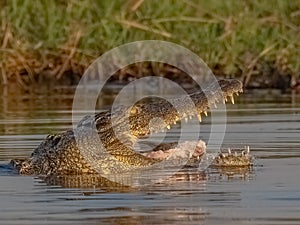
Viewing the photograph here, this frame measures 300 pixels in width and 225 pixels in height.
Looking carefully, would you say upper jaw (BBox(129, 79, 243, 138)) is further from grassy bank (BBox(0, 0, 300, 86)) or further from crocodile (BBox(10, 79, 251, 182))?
grassy bank (BBox(0, 0, 300, 86))

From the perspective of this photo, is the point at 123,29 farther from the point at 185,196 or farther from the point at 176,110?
the point at 185,196

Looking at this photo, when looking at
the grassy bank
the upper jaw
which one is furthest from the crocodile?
the grassy bank

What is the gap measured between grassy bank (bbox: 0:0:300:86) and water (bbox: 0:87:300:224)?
6360 mm

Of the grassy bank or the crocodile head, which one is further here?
the grassy bank

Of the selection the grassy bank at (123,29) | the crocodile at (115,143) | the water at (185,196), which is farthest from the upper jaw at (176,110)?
the grassy bank at (123,29)

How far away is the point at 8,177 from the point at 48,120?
4.27 metres

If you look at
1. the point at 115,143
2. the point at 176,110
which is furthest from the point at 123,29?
the point at 176,110

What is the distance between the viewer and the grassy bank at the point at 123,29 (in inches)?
725

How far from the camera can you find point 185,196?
7.80 metres

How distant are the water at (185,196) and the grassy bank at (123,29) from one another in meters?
6.36

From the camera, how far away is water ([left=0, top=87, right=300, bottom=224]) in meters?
6.93

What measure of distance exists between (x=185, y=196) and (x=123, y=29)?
11.1m

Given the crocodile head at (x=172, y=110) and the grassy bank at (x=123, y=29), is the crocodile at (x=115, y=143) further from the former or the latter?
the grassy bank at (x=123, y=29)

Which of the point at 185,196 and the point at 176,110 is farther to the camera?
the point at 176,110
